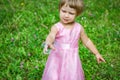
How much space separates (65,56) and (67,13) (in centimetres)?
52

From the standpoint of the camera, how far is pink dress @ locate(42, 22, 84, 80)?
152 inches

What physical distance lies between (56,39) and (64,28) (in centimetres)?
17

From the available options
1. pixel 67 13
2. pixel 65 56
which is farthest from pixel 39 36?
pixel 67 13

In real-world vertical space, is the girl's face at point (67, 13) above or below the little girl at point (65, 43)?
above

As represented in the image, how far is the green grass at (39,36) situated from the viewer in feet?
17.9

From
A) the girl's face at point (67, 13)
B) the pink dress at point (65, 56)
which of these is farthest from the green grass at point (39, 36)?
the girl's face at point (67, 13)

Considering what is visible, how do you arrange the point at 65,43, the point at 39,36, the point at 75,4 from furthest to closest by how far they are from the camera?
the point at 39,36
the point at 65,43
the point at 75,4

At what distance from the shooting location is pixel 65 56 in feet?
13.0

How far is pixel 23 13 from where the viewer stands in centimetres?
715

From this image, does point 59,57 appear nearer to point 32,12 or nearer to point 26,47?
point 26,47

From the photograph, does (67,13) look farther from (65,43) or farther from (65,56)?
(65,56)

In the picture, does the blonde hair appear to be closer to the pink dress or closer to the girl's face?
the girl's face

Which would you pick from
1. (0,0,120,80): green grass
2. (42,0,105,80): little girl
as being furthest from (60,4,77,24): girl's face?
(0,0,120,80): green grass

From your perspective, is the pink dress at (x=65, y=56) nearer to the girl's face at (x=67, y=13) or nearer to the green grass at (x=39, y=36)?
the girl's face at (x=67, y=13)
